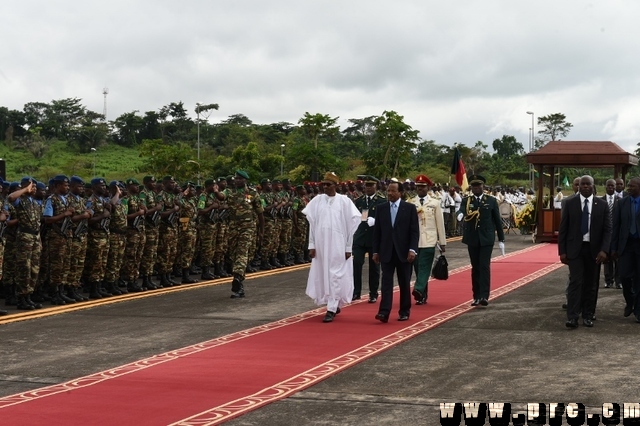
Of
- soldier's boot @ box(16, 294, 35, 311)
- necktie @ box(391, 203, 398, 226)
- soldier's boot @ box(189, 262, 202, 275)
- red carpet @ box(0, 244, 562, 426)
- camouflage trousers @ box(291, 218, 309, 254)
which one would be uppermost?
necktie @ box(391, 203, 398, 226)

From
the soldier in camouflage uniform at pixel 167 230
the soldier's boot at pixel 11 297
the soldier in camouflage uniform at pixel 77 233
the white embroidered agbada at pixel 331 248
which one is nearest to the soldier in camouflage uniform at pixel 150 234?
the soldier in camouflage uniform at pixel 167 230

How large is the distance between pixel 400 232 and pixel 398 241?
125 mm

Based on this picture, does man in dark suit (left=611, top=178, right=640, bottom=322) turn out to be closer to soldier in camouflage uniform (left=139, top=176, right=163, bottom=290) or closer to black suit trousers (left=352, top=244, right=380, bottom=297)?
black suit trousers (left=352, top=244, right=380, bottom=297)

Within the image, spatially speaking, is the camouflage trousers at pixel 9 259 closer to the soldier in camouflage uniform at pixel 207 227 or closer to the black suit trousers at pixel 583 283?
the soldier in camouflage uniform at pixel 207 227

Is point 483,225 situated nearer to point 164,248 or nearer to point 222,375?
point 164,248

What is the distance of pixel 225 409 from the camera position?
730cm

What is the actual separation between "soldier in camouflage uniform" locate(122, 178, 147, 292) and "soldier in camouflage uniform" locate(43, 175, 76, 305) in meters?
1.68

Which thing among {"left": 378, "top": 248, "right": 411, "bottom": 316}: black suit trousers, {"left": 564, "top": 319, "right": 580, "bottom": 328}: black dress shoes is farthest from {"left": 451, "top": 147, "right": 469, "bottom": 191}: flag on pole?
{"left": 564, "top": 319, "right": 580, "bottom": 328}: black dress shoes

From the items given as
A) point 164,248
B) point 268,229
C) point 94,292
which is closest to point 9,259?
point 94,292

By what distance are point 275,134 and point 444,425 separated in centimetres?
6904

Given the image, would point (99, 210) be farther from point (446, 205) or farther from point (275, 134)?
point (275, 134)

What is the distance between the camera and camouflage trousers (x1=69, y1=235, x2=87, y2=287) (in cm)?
1474

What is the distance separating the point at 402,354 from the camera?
32.2ft

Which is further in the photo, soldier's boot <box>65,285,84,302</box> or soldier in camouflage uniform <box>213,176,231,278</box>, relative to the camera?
soldier in camouflage uniform <box>213,176,231,278</box>
